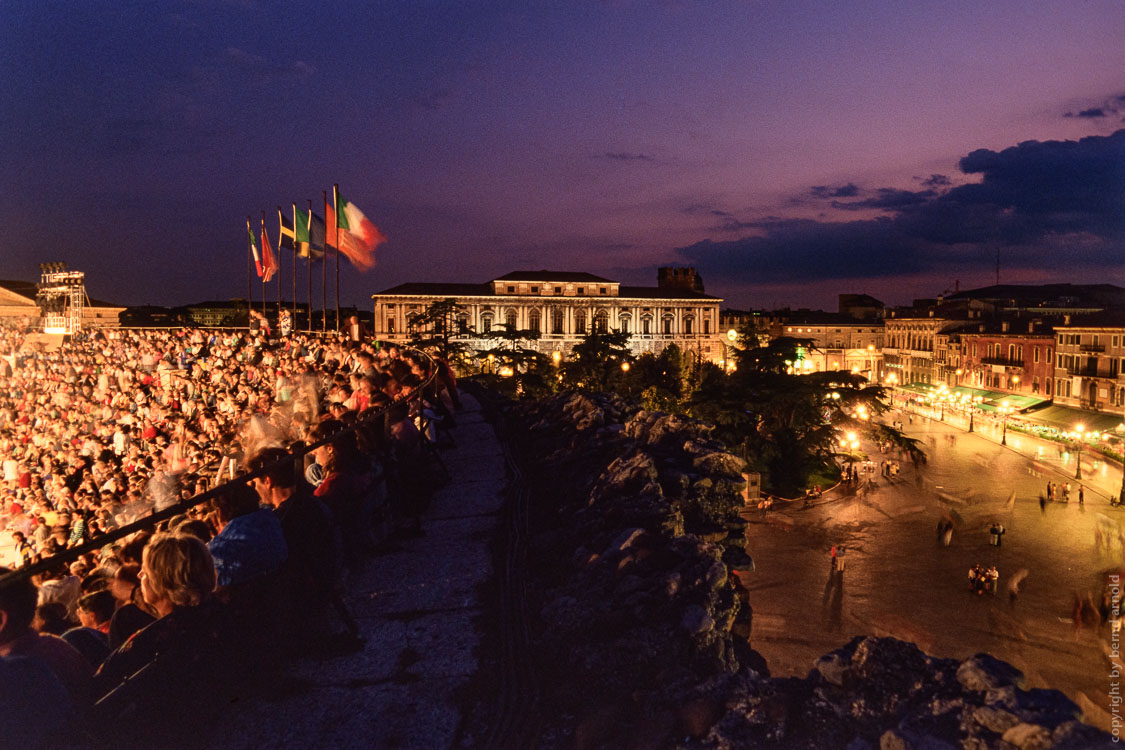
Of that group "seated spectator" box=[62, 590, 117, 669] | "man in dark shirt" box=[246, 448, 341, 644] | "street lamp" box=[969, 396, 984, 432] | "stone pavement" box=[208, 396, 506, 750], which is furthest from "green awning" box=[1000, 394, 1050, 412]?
"seated spectator" box=[62, 590, 117, 669]

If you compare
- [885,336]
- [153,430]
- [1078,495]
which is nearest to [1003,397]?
[1078,495]

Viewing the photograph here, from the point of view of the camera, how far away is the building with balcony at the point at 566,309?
78562 mm

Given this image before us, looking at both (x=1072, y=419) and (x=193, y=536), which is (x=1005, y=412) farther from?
(x=193, y=536)

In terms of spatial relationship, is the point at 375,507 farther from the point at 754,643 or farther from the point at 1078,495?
the point at 1078,495

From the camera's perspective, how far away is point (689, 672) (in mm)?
3756

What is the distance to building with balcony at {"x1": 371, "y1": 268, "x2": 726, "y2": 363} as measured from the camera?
258ft

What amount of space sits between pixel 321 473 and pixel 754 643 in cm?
1114

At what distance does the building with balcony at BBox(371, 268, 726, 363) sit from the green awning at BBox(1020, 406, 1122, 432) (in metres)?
35.6

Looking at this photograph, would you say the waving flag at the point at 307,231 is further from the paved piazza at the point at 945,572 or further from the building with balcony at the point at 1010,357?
the building with balcony at the point at 1010,357

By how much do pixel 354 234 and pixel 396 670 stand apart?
21.9m

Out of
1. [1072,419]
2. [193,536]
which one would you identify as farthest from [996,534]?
[1072,419]

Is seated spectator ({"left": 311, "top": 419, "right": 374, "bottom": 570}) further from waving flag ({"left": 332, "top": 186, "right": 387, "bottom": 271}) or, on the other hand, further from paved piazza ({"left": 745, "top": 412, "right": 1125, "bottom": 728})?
waving flag ({"left": 332, "top": 186, "right": 387, "bottom": 271})

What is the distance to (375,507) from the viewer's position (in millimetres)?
6035

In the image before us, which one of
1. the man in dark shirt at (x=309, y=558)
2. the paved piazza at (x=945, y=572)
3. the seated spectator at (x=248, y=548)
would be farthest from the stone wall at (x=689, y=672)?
the paved piazza at (x=945, y=572)
